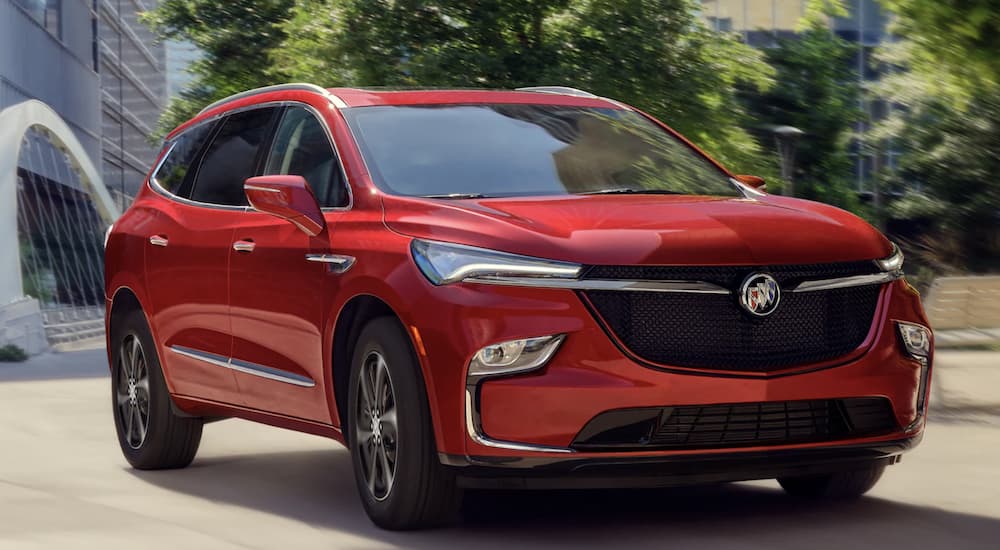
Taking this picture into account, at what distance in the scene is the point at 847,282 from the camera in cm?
638

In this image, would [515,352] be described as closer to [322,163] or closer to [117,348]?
[322,163]

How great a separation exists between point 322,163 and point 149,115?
103m

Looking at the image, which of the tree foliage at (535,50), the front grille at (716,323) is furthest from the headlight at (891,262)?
the tree foliage at (535,50)

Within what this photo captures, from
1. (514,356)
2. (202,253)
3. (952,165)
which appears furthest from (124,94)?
(514,356)

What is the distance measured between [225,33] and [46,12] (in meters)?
21.9

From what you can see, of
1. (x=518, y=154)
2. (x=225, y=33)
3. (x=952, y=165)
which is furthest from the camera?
(x=952, y=165)

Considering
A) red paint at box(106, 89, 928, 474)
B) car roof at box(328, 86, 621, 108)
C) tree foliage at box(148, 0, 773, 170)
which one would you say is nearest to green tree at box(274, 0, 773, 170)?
tree foliage at box(148, 0, 773, 170)

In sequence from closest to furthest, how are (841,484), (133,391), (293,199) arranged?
(293,199) < (841,484) < (133,391)

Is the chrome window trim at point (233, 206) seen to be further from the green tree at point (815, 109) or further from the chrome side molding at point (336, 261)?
the green tree at point (815, 109)

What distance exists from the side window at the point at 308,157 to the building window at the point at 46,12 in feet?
148

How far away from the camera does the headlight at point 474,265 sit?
237 inches

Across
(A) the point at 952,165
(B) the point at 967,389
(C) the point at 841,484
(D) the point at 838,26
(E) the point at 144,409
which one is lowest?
(D) the point at 838,26

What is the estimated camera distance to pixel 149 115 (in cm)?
10831

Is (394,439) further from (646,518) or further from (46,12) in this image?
(46,12)
